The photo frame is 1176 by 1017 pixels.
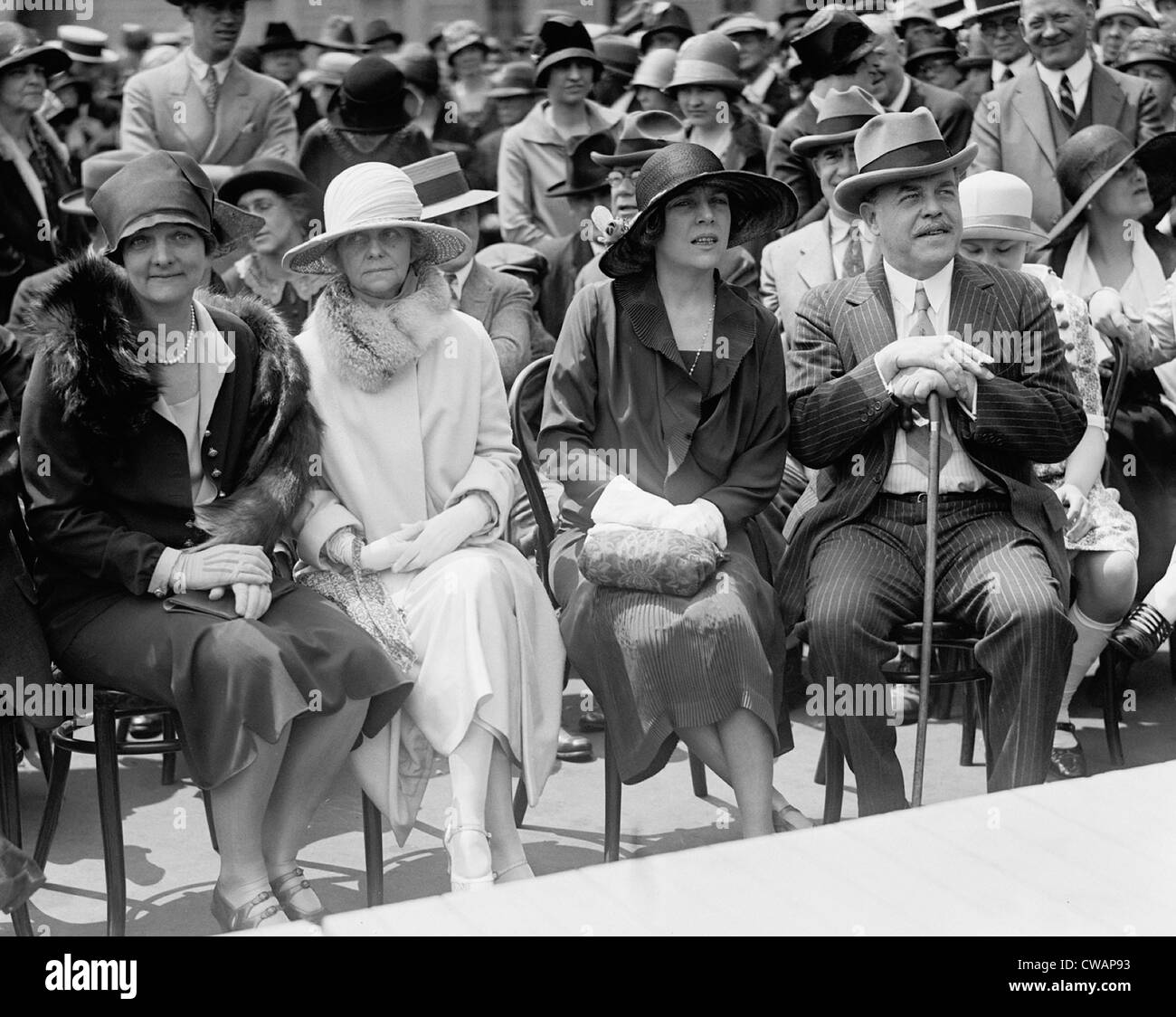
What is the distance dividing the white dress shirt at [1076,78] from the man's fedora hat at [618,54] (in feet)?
10.1

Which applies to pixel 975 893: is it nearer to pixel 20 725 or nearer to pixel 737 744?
pixel 737 744

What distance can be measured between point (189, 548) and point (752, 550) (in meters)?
1.53

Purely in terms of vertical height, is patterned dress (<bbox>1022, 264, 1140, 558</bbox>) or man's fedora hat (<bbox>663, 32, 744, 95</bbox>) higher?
man's fedora hat (<bbox>663, 32, 744, 95</bbox>)

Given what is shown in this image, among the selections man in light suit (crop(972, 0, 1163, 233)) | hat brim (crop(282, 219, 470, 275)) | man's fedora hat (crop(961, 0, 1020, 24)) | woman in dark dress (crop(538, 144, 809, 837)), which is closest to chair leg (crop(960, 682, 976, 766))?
woman in dark dress (crop(538, 144, 809, 837))

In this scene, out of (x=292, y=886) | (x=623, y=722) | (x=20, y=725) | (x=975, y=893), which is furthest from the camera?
(x=20, y=725)

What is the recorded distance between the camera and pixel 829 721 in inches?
162

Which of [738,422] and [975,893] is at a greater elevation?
[738,422]

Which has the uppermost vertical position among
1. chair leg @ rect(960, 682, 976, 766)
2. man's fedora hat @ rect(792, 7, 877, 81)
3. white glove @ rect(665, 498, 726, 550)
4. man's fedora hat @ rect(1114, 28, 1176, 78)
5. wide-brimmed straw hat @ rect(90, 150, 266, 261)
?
man's fedora hat @ rect(1114, 28, 1176, 78)

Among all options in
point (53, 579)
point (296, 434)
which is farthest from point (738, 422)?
point (53, 579)

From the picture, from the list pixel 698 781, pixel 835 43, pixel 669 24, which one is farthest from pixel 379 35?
pixel 698 781

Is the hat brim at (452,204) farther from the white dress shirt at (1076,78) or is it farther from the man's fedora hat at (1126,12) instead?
the man's fedora hat at (1126,12)

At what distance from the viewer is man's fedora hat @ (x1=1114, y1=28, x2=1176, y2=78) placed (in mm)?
7684

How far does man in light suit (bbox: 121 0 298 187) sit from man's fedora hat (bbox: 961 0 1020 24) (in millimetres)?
4014

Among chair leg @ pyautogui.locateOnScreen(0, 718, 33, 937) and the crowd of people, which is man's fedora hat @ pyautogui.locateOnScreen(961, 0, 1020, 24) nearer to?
the crowd of people
